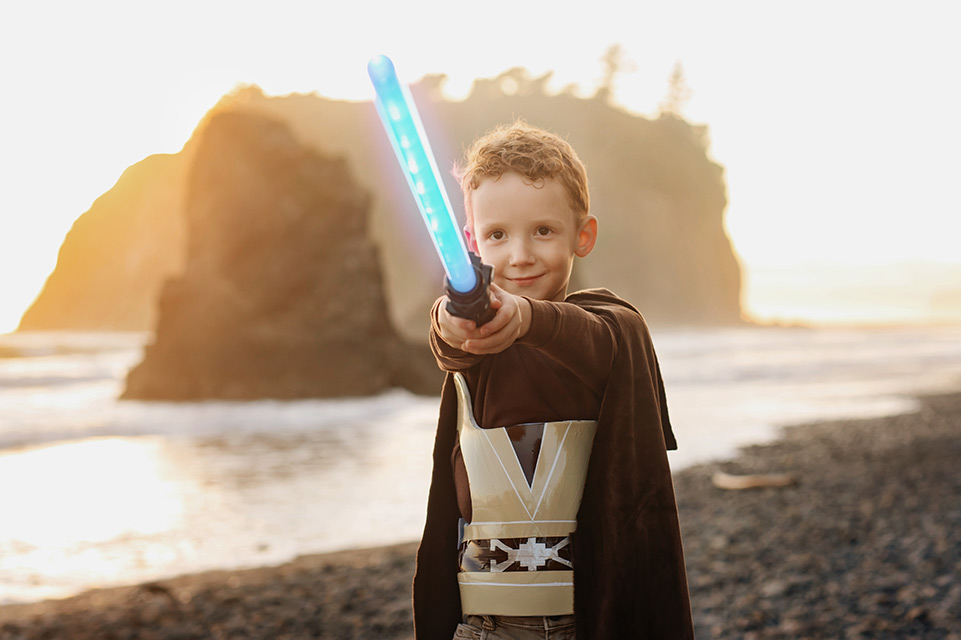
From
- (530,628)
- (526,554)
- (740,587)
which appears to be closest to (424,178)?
(526,554)

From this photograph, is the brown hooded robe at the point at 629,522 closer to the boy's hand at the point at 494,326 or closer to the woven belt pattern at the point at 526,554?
the woven belt pattern at the point at 526,554

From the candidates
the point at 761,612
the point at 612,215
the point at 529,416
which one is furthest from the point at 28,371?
the point at 612,215

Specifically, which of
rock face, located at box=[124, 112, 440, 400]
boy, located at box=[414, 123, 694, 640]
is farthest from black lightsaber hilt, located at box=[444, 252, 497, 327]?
rock face, located at box=[124, 112, 440, 400]

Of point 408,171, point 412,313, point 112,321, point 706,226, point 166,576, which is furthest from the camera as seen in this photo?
point 706,226

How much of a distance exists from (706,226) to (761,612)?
7843 cm

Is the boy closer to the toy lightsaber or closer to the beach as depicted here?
the toy lightsaber

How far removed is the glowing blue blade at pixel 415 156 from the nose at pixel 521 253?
51 centimetres

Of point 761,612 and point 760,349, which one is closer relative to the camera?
point 761,612

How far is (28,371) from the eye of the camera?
2880 cm

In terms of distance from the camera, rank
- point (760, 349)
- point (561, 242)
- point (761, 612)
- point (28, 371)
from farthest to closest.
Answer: point (760, 349), point (28, 371), point (761, 612), point (561, 242)

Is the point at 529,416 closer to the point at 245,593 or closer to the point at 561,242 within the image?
the point at 561,242

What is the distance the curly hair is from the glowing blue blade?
1.89 feet

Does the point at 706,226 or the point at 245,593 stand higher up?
the point at 706,226

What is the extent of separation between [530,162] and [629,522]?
82 centimetres
